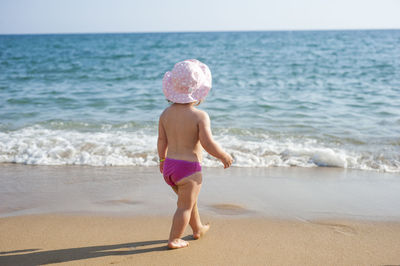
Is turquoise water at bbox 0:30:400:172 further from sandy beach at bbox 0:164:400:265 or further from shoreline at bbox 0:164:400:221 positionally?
sandy beach at bbox 0:164:400:265

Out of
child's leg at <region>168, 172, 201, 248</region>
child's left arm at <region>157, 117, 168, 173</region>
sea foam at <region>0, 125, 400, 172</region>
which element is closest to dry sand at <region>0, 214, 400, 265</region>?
child's leg at <region>168, 172, 201, 248</region>

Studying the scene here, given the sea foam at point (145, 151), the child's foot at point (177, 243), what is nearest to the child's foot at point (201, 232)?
the child's foot at point (177, 243)

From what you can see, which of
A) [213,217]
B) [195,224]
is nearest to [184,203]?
[195,224]

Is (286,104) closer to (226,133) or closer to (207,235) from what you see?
(226,133)

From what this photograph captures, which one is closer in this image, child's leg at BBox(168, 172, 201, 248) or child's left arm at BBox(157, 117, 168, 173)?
child's leg at BBox(168, 172, 201, 248)

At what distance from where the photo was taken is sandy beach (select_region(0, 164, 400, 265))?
8.00 ft

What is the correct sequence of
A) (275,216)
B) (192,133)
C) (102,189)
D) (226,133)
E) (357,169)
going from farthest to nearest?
(226,133) → (357,169) → (102,189) → (275,216) → (192,133)

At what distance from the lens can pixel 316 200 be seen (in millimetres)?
3477

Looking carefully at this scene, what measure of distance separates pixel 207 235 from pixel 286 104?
6311 mm

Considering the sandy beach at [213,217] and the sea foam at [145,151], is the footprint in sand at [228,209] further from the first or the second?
the sea foam at [145,151]

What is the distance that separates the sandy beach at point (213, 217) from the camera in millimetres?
2438

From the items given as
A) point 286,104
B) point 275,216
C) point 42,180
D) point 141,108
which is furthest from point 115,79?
point 275,216

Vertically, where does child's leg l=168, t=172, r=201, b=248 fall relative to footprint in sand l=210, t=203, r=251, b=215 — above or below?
above

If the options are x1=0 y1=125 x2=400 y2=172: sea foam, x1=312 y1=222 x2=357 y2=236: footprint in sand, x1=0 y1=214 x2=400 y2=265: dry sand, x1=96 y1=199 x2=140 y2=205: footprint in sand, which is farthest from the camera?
x1=0 y1=125 x2=400 y2=172: sea foam
